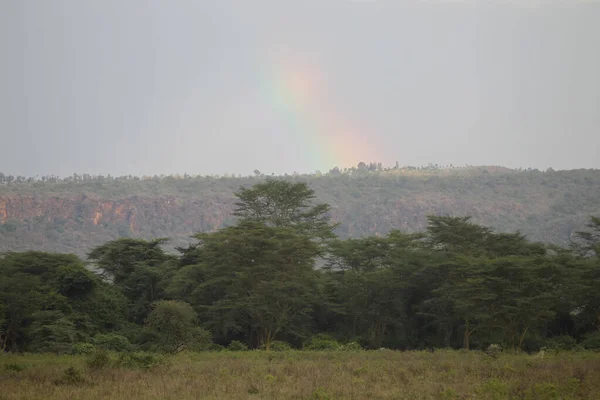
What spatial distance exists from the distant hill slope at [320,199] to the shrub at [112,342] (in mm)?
86288

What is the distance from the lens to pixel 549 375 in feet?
64.8

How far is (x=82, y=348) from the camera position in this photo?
31.8m

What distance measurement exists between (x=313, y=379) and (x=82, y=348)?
1655 cm

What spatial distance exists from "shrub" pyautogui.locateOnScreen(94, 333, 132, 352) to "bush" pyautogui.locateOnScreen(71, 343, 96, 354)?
4.72ft

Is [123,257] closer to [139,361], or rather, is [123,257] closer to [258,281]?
[258,281]

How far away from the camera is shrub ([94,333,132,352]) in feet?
111

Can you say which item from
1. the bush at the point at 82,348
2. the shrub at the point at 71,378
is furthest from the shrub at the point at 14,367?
the bush at the point at 82,348

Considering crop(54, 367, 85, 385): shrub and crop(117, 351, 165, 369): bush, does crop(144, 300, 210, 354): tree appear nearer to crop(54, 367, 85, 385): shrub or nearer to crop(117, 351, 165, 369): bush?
crop(117, 351, 165, 369): bush

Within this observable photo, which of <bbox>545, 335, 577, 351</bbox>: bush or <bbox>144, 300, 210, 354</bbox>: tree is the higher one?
<bbox>144, 300, 210, 354</bbox>: tree

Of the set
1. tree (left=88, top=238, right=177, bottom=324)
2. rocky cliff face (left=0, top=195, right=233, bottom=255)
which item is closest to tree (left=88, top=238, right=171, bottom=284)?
tree (left=88, top=238, right=177, bottom=324)

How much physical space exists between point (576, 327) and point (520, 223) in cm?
9659

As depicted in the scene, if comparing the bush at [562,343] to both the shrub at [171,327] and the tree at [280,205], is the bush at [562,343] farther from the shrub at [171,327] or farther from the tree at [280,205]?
the tree at [280,205]

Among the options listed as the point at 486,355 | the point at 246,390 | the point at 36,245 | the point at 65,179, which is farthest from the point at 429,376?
the point at 65,179

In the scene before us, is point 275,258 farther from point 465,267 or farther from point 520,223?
point 520,223
